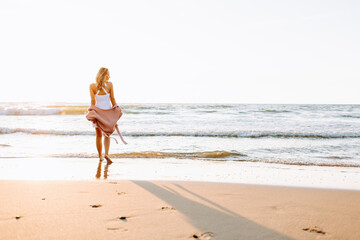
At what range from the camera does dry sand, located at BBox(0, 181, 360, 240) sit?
8.09 feet

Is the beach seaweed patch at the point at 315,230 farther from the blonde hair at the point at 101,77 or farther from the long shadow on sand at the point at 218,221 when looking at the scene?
the blonde hair at the point at 101,77

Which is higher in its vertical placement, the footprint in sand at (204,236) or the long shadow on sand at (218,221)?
the footprint in sand at (204,236)

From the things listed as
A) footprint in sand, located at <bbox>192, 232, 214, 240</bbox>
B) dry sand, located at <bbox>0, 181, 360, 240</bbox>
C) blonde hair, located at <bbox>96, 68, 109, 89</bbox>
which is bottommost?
dry sand, located at <bbox>0, 181, 360, 240</bbox>

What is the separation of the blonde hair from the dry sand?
2.20 meters

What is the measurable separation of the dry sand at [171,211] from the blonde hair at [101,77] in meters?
2.20

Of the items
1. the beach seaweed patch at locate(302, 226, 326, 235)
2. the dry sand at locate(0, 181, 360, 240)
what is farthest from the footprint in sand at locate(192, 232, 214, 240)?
the beach seaweed patch at locate(302, 226, 326, 235)

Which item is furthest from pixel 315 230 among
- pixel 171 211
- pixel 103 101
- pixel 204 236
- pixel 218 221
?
pixel 103 101

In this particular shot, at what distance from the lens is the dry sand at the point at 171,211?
97.1 inches

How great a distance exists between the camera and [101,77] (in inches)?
228

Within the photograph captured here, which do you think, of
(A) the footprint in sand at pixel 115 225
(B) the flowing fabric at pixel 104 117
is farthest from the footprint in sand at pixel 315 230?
(B) the flowing fabric at pixel 104 117

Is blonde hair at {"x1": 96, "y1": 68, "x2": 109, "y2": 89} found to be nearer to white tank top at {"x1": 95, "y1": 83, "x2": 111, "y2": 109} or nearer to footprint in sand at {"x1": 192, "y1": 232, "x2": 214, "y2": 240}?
white tank top at {"x1": 95, "y1": 83, "x2": 111, "y2": 109}

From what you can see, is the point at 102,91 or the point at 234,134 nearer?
the point at 102,91

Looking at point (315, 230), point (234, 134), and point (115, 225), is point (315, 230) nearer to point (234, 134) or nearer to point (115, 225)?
point (115, 225)

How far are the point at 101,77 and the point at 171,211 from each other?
3.55m
